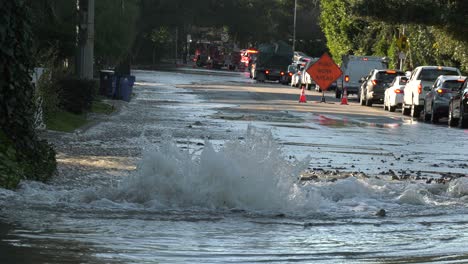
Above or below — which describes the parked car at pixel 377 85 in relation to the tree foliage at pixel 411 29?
below

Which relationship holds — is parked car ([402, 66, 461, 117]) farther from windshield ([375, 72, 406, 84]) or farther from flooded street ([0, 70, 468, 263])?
flooded street ([0, 70, 468, 263])

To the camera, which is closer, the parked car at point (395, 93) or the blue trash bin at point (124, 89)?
the blue trash bin at point (124, 89)

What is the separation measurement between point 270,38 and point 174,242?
377ft

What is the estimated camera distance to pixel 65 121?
86.0 feet

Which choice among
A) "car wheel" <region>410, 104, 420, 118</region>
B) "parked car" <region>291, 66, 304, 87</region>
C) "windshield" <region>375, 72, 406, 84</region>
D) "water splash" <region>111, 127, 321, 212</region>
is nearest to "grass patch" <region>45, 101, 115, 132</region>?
"water splash" <region>111, 127, 321, 212</region>

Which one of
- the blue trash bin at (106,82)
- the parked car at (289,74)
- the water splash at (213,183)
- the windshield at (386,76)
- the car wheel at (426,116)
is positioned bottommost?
the parked car at (289,74)

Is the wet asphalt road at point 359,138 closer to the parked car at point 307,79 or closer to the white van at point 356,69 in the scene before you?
the white van at point 356,69

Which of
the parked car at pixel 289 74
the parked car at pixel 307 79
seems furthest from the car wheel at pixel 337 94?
the parked car at pixel 289 74

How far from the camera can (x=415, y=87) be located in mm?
38438

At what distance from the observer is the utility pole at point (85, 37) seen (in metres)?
31.8

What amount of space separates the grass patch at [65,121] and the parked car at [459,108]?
10673 millimetres

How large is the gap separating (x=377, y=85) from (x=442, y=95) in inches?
436

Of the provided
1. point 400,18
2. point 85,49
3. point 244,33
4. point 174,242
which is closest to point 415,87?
point 400,18

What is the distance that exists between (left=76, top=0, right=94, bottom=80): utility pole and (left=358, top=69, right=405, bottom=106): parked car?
16381 millimetres
